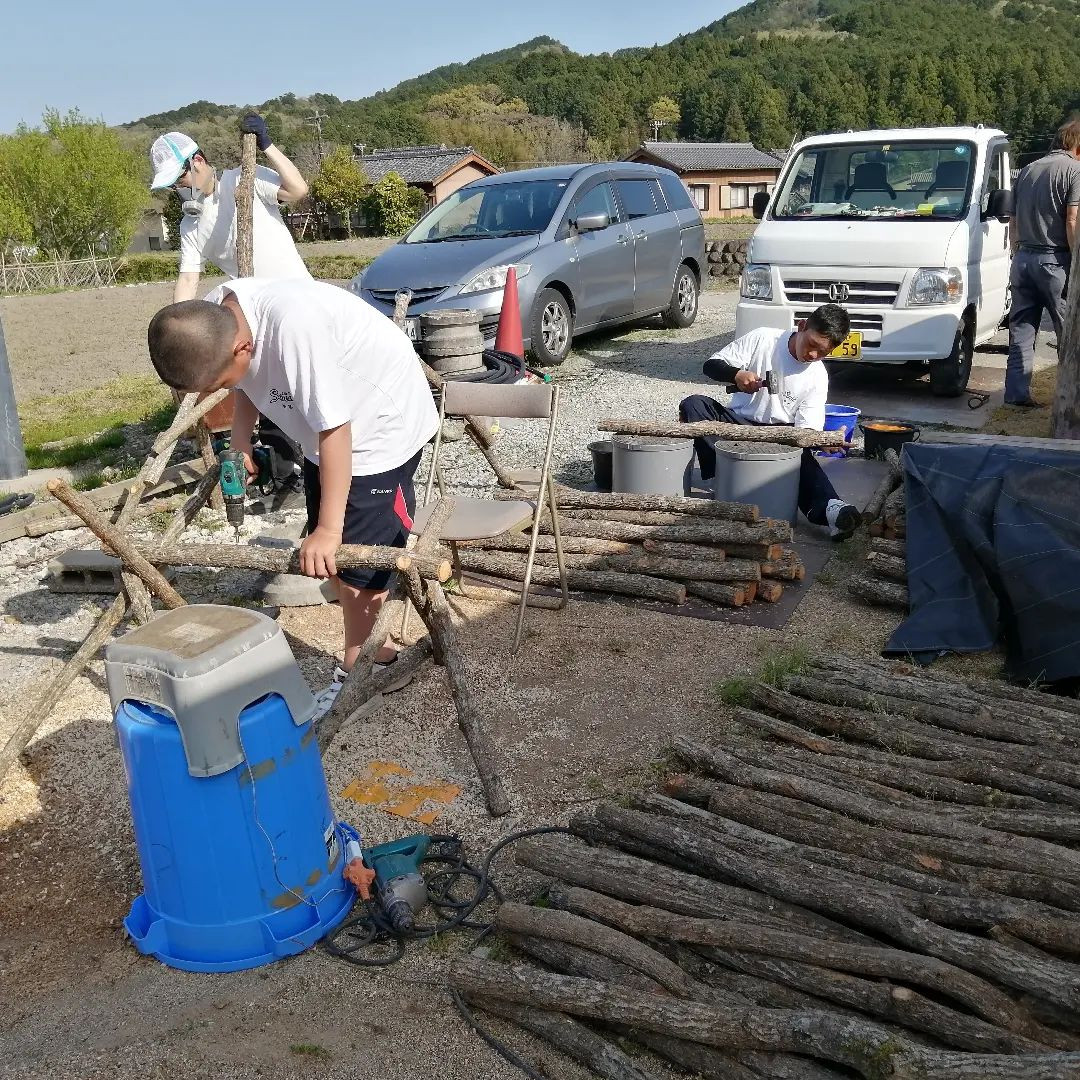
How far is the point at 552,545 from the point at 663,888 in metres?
3.30

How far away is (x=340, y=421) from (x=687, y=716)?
77.5 inches

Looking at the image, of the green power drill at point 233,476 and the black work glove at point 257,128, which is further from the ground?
the black work glove at point 257,128

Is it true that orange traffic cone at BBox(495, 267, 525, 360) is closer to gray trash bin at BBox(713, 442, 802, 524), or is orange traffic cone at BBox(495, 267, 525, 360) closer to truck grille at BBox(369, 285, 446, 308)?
truck grille at BBox(369, 285, 446, 308)

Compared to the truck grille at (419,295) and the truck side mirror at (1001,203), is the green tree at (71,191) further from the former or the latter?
the truck side mirror at (1001,203)

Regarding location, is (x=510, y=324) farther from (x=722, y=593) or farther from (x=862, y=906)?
(x=862, y=906)

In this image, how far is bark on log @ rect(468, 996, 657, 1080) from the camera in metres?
2.48

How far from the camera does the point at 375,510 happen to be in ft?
13.0

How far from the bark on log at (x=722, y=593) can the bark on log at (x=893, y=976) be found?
2796 mm

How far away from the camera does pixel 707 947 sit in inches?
107

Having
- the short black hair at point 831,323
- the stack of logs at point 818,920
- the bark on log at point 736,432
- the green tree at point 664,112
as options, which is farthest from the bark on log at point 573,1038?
the green tree at point 664,112

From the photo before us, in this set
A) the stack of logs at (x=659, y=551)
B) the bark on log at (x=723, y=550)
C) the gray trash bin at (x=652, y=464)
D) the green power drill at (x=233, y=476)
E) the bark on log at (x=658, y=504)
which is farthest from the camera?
the gray trash bin at (x=652, y=464)

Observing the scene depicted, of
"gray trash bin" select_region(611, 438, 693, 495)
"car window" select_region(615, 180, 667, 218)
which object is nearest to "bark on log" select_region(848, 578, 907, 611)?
"gray trash bin" select_region(611, 438, 693, 495)

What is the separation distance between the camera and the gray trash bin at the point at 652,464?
6.46m

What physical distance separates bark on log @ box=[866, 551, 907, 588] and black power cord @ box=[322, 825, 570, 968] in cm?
263
